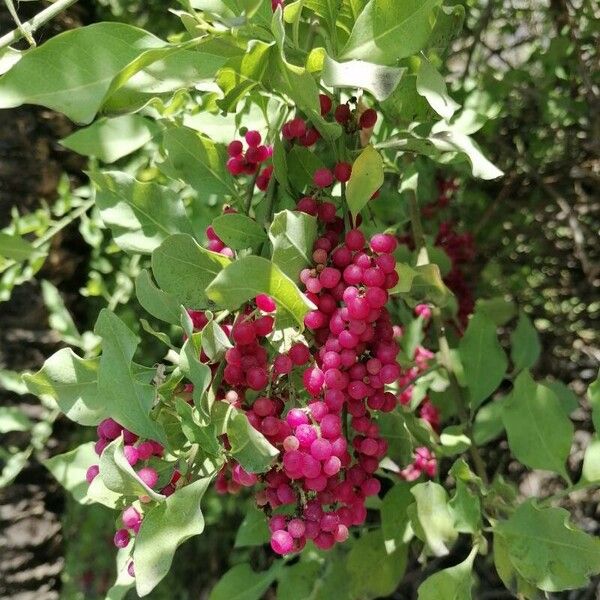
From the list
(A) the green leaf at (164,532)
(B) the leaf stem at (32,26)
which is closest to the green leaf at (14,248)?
(B) the leaf stem at (32,26)

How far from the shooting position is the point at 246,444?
0.49 m

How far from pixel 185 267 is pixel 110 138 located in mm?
256

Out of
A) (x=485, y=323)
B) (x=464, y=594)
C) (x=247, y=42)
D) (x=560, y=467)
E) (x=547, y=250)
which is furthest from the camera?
(x=547, y=250)

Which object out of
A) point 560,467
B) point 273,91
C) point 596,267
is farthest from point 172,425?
point 596,267

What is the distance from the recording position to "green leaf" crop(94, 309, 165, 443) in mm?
526

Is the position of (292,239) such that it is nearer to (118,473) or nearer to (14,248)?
(118,473)

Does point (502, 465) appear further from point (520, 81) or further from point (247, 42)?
point (247, 42)

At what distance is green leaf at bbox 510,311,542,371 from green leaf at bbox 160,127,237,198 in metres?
0.59

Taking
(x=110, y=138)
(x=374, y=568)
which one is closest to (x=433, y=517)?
(x=374, y=568)

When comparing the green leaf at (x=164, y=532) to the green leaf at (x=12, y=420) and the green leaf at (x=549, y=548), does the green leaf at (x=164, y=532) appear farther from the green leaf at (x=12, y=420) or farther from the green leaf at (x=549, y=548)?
the green leaf at (x=12, y=420)

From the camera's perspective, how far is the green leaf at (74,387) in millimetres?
585

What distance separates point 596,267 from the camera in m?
1.24

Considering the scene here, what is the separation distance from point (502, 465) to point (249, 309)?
41.1 inches

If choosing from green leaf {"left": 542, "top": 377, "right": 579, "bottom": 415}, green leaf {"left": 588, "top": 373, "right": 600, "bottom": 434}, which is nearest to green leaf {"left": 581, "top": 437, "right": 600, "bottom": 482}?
green leaf {"left": 588, "top": 373, "right": 600, "bottom": 434}
